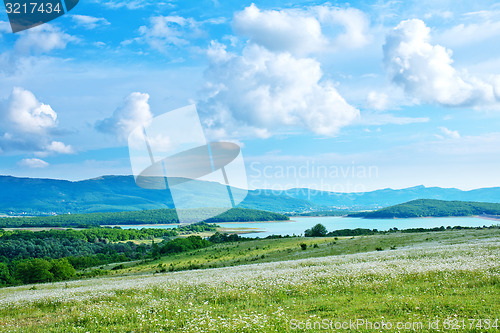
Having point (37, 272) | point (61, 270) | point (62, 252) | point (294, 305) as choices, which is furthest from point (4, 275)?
point (294, 305)

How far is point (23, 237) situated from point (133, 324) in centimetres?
19795

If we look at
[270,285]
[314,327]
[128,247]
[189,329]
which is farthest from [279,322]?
[128,247]

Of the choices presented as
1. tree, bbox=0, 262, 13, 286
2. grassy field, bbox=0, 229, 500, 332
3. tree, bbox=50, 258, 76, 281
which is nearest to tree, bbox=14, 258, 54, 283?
tree, bbox=50, 258, 76, 281

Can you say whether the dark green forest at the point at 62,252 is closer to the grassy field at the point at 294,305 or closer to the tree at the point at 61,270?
the tree at the point at 61,270

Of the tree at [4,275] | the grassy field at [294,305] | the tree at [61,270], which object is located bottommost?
the tree at [4,275]

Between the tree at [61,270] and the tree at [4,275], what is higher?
the tree at [61,270]

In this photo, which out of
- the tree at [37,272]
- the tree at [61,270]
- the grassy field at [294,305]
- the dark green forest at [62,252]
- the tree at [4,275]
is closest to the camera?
the grassy field at [294,305]

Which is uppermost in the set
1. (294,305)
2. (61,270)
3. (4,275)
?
(294,305)

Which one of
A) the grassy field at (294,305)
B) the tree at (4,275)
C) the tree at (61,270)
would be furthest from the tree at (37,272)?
the grassy field at (294,305)

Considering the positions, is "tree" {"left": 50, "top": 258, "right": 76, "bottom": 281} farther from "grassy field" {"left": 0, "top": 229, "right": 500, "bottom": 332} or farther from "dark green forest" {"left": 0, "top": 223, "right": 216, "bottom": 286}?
"grassy field" {"left": 0, "top": 229, "right": 500, "bottom": 332}

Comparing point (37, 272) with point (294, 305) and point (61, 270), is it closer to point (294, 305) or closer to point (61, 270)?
point (61, 270)

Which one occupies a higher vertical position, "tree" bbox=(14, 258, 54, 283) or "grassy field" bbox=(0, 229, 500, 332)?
"grassy field" bbox=(0, 229, 500, 332)

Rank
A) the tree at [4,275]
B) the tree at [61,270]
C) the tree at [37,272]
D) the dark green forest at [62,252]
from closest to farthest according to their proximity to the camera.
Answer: the tree at [37,272], the tree at [61,270], the dark green forest at [62,252], the tree at [4,275]

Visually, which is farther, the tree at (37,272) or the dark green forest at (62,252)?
the dark green forest at (62,252)
